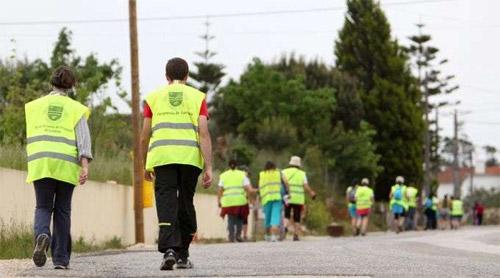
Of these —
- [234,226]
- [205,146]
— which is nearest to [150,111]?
[205,146]

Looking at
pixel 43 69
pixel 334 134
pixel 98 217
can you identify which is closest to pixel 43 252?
pixel 98 217

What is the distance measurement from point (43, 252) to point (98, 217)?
10795 mm

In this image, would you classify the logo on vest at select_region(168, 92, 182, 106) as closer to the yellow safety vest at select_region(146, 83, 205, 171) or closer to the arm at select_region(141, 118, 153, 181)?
the yellow safety vest at select_region(146, 83, 205, 171)

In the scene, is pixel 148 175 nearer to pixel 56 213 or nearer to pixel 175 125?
pixel 175 125

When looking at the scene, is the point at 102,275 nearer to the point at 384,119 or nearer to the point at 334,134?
the point at 334,134

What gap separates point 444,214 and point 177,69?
154 ft

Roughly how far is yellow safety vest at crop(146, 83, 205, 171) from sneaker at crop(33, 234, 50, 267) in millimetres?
1069

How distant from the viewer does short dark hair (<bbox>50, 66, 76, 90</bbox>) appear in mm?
11391

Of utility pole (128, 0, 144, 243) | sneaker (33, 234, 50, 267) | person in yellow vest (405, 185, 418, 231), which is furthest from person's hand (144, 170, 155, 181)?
person in yellow vest (405, 185, 418, 231)

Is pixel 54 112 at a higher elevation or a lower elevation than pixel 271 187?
higher

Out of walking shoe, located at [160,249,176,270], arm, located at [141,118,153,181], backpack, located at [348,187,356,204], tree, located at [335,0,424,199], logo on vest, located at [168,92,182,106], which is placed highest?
tree, located at [335,0,424,199]

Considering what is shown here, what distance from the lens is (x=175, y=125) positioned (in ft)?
35.6

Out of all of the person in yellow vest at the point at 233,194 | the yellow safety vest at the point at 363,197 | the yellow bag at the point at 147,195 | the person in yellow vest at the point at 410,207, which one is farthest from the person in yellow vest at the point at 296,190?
the person in yellow vest at the point at 410,207

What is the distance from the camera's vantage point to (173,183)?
35.2 ft
